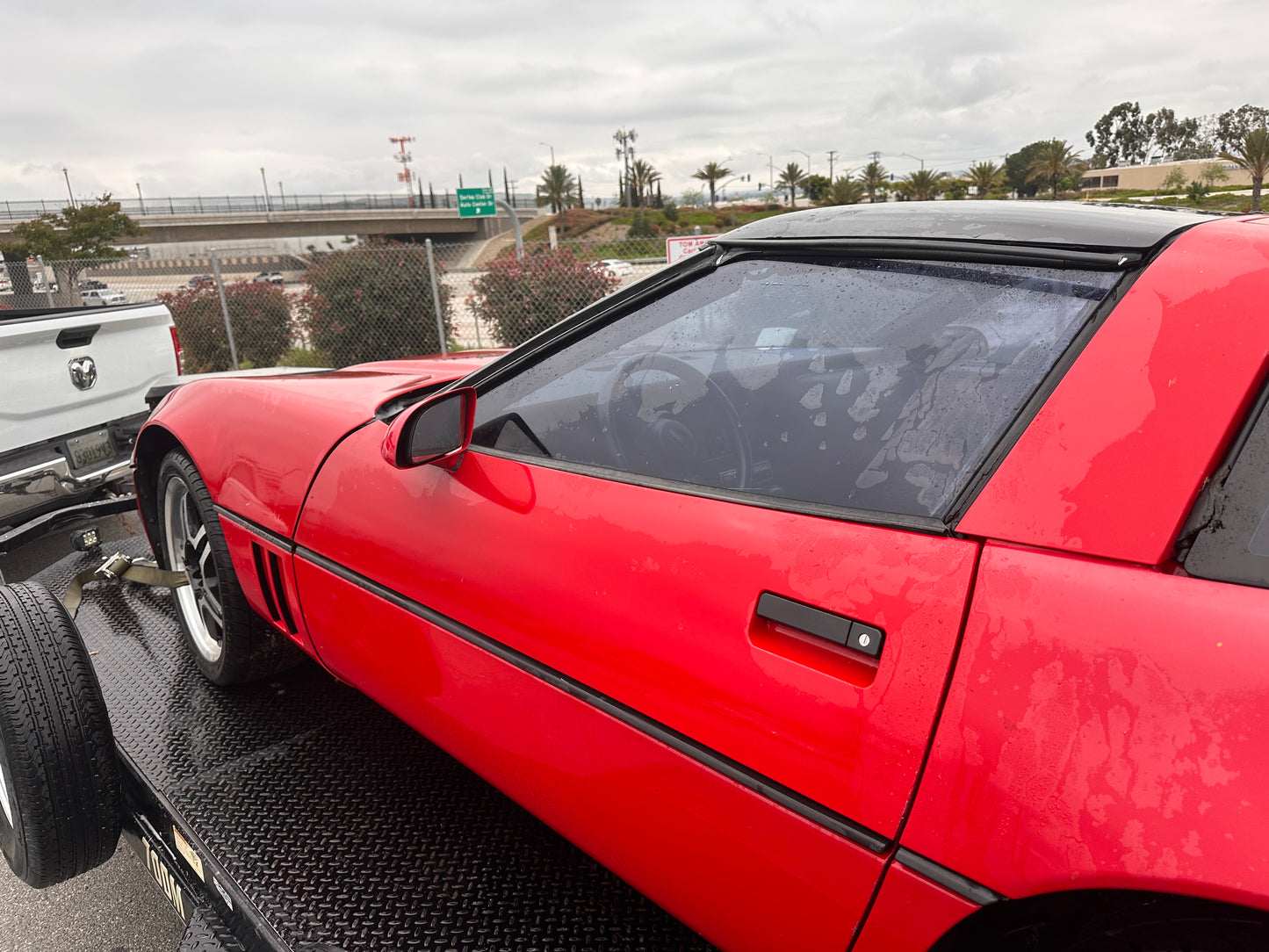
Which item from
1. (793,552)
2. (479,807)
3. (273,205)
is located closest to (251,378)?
(479,807)

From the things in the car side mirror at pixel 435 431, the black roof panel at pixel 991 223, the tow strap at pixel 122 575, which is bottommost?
the tow strap at pixel 122 575

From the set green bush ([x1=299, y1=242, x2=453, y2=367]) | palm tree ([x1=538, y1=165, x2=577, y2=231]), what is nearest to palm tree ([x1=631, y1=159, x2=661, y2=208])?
palm tree ([x1=538, y1=165, x2=577, y2=231])

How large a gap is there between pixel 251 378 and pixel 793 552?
203 cm

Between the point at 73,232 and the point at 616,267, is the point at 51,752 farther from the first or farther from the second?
the point at 73,232

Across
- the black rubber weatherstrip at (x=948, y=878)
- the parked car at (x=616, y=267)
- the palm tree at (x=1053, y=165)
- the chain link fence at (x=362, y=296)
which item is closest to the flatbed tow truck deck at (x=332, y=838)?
the black rubber weatherstrip at (x=948, y=878)

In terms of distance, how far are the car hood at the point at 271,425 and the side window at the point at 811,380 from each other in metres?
0.56

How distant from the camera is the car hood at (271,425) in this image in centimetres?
214

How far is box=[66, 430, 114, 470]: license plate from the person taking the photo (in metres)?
4.44

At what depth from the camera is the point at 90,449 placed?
4.56 m

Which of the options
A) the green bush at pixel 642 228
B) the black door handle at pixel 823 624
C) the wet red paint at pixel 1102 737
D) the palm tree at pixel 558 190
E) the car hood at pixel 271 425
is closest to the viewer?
the wet red paint at pixel 1102 737

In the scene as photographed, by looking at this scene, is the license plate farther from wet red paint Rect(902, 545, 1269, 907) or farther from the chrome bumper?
wet red paint Rect(902, 545, 1269, 907)

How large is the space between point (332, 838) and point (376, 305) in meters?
10.3

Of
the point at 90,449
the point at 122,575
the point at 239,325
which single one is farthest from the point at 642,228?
the point at 122,575

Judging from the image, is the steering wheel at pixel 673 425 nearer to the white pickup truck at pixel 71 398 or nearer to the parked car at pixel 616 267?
the white pickup truck at pixel 71 398
